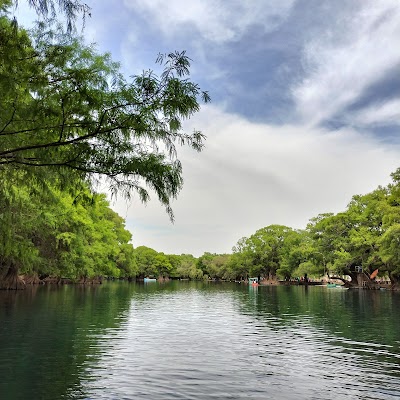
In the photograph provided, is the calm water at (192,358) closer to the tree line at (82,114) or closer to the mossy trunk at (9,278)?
the tree line at (82,114)

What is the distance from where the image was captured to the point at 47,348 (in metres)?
15.1

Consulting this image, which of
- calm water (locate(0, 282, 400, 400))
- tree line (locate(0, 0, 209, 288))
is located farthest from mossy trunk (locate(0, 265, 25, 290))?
tree line (locate(0, 0, 209, 288))

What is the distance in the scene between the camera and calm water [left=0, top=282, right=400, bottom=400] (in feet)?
34.7

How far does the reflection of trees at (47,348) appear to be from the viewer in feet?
34.6

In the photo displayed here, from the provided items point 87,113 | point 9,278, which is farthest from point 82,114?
Answer: point 9,278

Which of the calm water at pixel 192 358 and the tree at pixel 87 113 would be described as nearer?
the tree at pixel 87 113

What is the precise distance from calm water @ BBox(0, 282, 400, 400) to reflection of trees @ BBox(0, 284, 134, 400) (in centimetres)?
3

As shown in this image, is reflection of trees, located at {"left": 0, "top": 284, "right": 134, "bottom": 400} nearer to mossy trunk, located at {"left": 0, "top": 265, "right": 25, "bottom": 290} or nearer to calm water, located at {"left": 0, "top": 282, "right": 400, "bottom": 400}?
calm water, located at {"left": 0, "top": 282, "right": 400, "bottom": 400}

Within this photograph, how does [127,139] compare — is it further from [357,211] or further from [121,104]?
[357,211]

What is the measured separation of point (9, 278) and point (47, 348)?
3115 cm

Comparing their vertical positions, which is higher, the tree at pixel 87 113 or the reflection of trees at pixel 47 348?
the tree at pixel 87 113

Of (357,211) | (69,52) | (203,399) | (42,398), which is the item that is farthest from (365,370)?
(357,211)

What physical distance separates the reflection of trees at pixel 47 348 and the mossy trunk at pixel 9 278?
15.9 metres

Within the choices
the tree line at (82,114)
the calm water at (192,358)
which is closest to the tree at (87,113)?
the tree line at (82,114)
